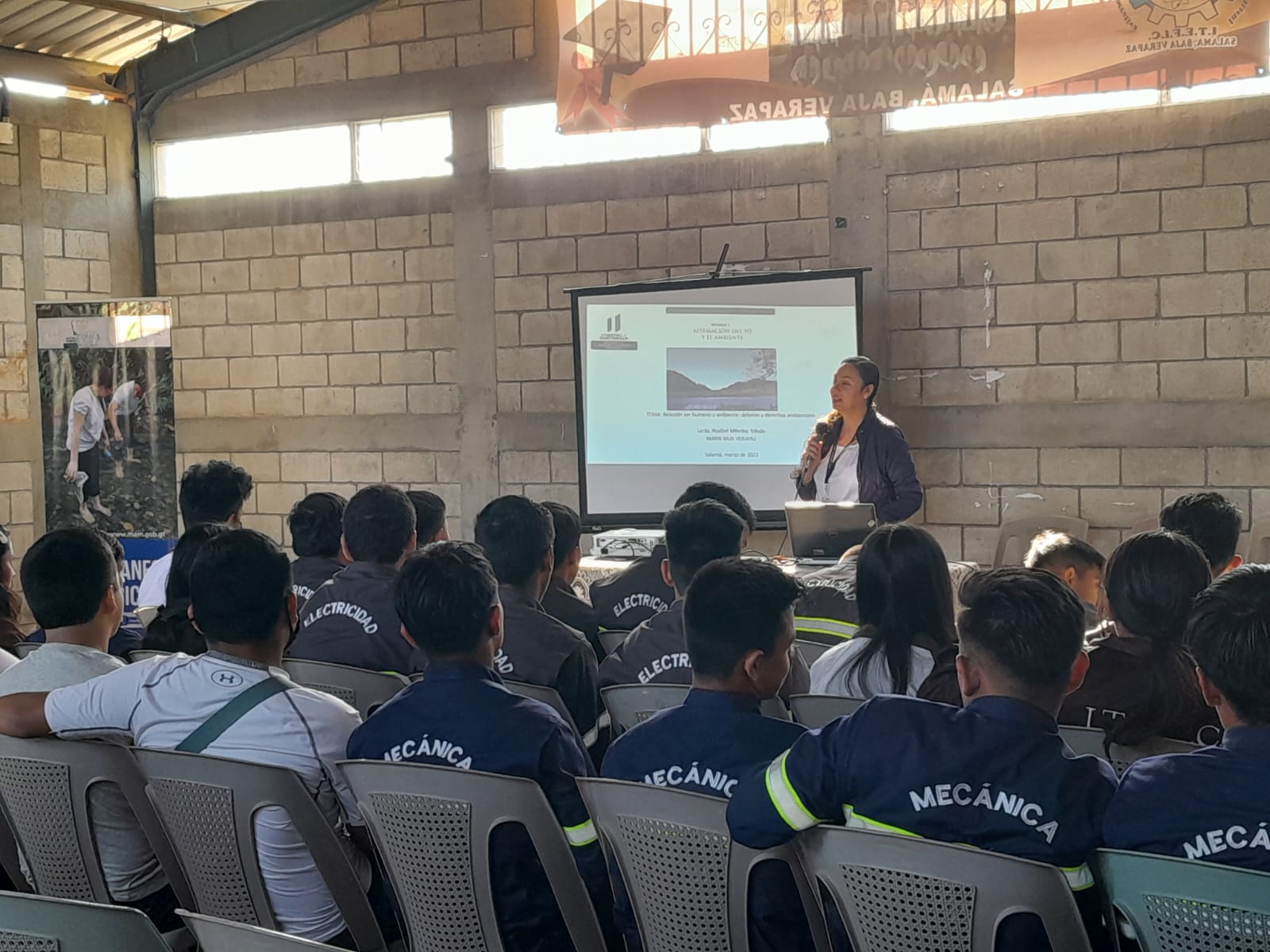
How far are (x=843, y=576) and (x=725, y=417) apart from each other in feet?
9.82

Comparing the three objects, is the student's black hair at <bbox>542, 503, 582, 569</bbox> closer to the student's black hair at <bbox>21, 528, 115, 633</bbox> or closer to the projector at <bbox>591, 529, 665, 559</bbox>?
the student's black hair at <bbox>21, 528, 115, 633</bbox>

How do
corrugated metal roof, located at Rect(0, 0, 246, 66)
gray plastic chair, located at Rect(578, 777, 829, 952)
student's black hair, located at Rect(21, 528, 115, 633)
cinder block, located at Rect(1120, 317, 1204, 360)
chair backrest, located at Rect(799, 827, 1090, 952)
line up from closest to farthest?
chair backrest, located at Rect(799, 827, 1090, 952) → gray plastic chair, located at Rect(578, 777, 829, 952) → student's black hair, located at Rect(21, 528, 115, 633) → cinder block, located at Rect(1120, 317, 1204, 360) → corrugated metal roof, located at Rect(0, 0, 246, 66)

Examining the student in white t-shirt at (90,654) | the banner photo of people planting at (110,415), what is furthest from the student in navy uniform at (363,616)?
the banner photo of people planting at (110,415)

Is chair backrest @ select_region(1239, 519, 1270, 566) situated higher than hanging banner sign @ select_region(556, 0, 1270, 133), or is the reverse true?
hanging banner sign @ select_region(556, 0, 1270, 133)

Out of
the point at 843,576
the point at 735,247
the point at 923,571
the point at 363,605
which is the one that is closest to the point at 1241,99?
the point at 735,247

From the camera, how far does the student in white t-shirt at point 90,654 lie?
2.25m

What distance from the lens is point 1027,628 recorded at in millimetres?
1727

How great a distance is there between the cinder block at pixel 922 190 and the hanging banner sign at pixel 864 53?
2.41ft

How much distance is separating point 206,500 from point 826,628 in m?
2.31

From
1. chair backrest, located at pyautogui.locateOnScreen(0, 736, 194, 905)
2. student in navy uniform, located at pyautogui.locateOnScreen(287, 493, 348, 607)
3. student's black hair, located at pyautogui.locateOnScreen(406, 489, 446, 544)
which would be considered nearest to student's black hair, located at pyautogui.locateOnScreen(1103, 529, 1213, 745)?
chair backrest, located at pyautogui.locateOnScreen(0, 736, 194, 905)

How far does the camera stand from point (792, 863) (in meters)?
1.68

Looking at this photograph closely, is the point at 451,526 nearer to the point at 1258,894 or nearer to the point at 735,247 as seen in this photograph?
the point at 735,247

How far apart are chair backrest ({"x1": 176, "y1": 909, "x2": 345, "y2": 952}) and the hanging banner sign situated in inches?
200

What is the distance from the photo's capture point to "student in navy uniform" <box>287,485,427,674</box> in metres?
3.20
